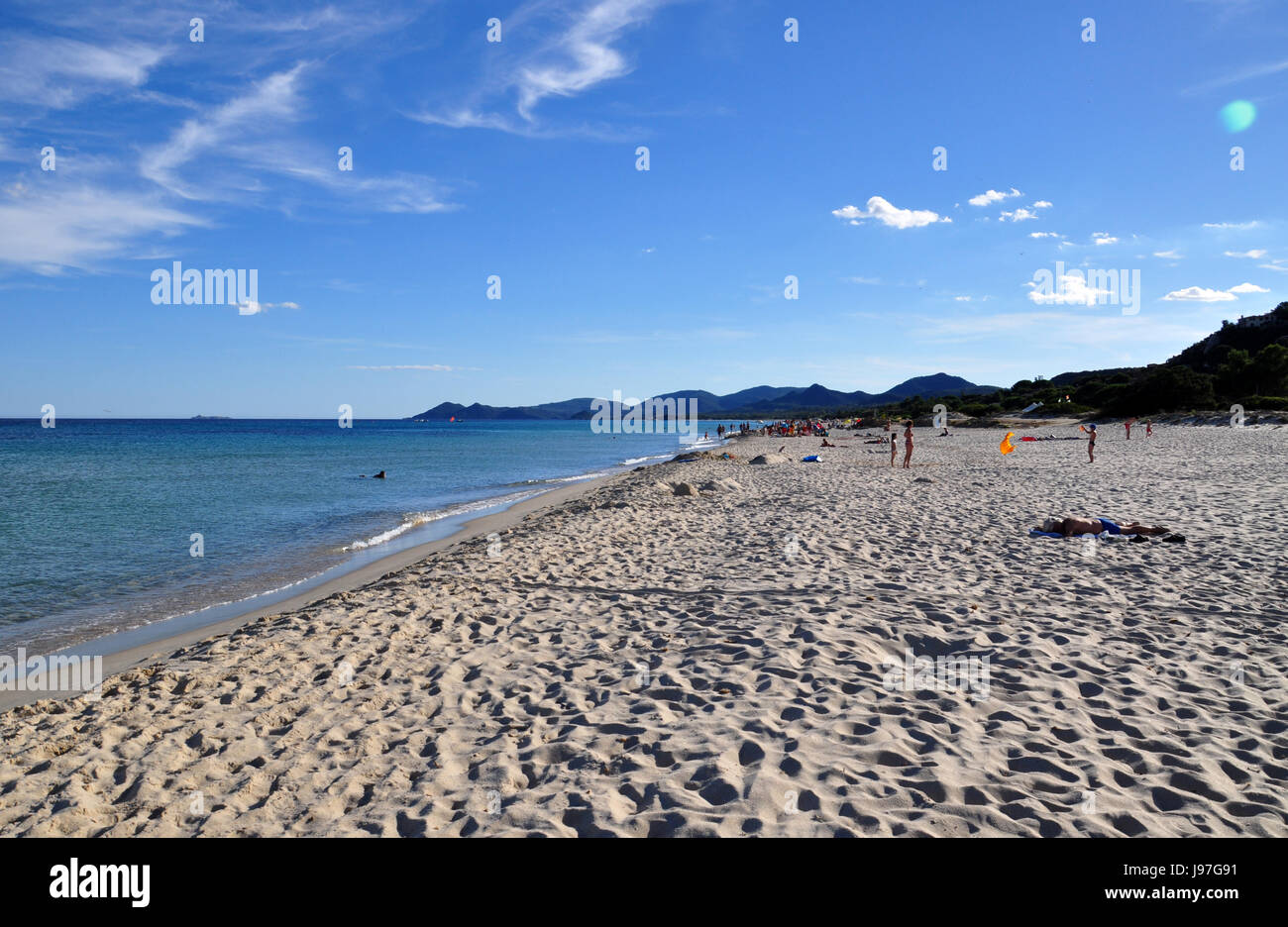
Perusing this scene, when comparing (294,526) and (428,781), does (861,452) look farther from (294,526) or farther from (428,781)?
(428,781)

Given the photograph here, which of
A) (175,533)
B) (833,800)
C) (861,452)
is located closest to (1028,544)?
(833,800)

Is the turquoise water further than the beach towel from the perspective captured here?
Yes

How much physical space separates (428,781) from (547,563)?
640 centimetres

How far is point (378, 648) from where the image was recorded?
6.78 metres

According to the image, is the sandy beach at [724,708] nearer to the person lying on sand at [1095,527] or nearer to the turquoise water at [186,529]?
the person lying on sand at [1095,527]

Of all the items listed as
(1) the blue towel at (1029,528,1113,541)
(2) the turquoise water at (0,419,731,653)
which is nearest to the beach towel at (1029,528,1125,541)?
(1) the blue towel at (1029,528,1113,541)

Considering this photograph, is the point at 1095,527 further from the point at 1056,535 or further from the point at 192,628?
the point at 192,628

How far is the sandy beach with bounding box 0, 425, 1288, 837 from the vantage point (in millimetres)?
3617

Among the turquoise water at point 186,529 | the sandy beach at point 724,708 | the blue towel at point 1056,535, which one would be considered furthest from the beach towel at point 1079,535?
the turquoise water at point 186,529

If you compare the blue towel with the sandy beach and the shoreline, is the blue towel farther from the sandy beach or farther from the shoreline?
the shoreline

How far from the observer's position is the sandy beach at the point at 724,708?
11.9 ft

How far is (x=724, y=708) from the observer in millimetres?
4859

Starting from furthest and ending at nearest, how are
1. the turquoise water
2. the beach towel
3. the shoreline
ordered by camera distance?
the turquoise water < the beach towel < the shoreline

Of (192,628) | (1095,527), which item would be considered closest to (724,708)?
(192,628)
